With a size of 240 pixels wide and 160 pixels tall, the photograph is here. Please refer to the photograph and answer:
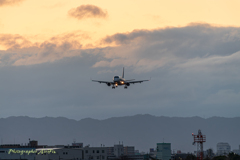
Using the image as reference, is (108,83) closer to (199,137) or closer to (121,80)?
(121,80)

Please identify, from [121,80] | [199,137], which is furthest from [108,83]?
[199,137]

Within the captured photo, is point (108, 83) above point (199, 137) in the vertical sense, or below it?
above

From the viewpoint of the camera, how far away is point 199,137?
654 ft

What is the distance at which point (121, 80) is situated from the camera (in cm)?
19850

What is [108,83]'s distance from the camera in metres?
196

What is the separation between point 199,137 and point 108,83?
48.2 m

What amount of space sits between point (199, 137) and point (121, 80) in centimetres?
4398

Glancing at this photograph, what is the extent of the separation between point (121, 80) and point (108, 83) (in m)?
6.44

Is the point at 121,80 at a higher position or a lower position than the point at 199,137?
higher
